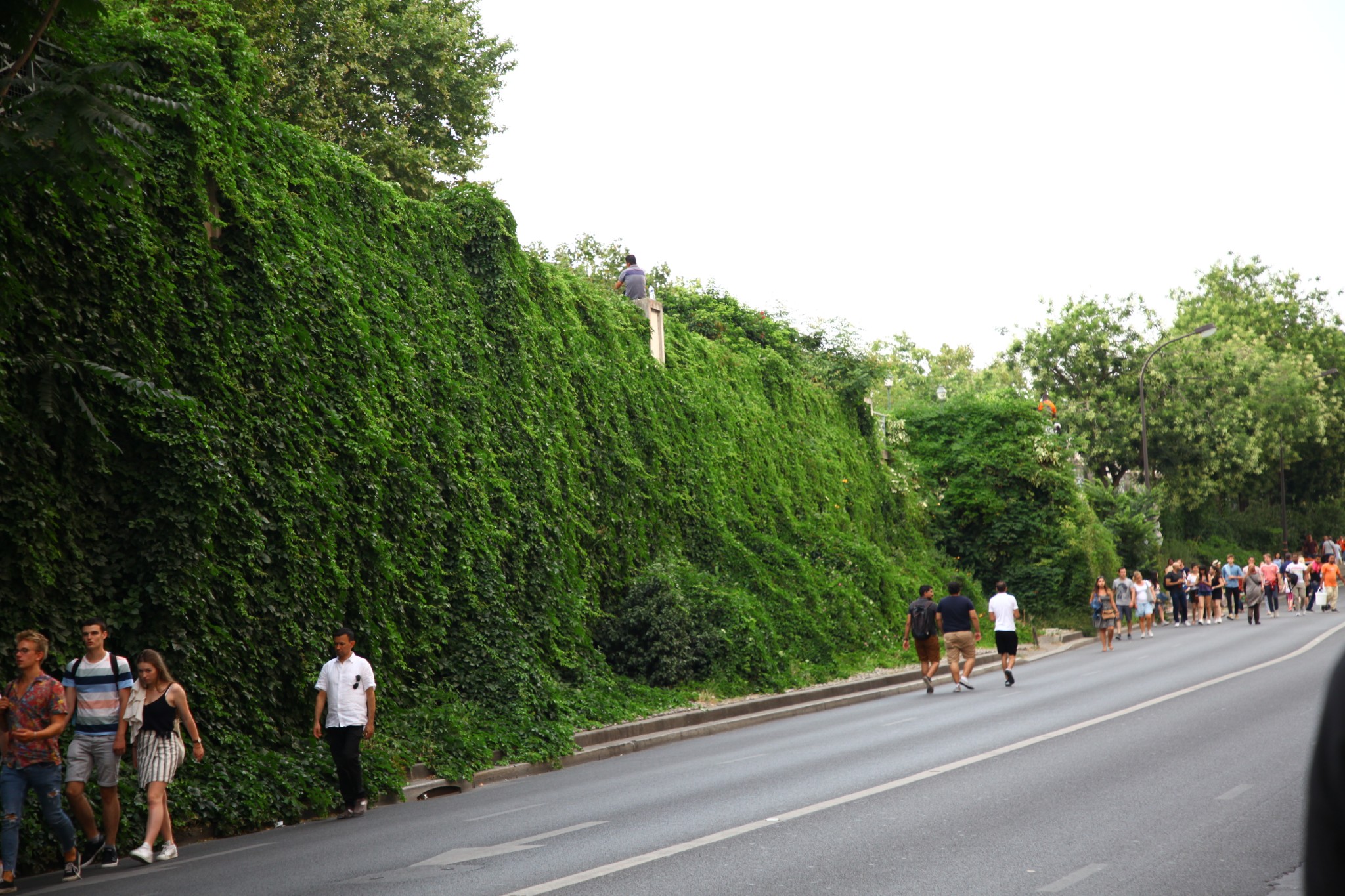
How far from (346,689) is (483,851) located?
3397 mm

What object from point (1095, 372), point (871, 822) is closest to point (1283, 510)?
point (1095, 372)

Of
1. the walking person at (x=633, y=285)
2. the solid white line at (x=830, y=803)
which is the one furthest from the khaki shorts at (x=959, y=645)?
the walking person at (x=633, y=285)

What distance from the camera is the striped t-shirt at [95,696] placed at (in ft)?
30.2

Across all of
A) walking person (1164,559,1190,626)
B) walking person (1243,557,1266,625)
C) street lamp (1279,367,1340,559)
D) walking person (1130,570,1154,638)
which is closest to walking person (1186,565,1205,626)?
walking person (1164,559,1190,626)

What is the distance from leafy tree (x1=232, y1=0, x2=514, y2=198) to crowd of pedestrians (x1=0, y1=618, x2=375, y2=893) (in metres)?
16.5

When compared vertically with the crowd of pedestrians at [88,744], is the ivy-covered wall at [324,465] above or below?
above

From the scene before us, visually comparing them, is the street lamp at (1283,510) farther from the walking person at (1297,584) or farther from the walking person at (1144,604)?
the walking person at (1144,604)

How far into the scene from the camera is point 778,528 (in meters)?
27.2

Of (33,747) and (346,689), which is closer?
(33,747)

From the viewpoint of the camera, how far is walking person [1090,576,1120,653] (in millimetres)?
28078

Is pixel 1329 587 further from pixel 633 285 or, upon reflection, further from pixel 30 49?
pixel 30 49

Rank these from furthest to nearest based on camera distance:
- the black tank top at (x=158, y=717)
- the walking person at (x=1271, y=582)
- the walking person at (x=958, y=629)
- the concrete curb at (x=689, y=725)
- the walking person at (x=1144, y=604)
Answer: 1. the walking person at (x=1271, y=582)
2. the walking person at (x=1144, y=604)
3. the walking person at (x=958, y=629)
4. the concrete curb at (x=689, y=725)
5. the black tank top at (x=158, y=717)

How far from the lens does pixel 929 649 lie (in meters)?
20.8

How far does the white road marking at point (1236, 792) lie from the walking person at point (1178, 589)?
94.4 ft
